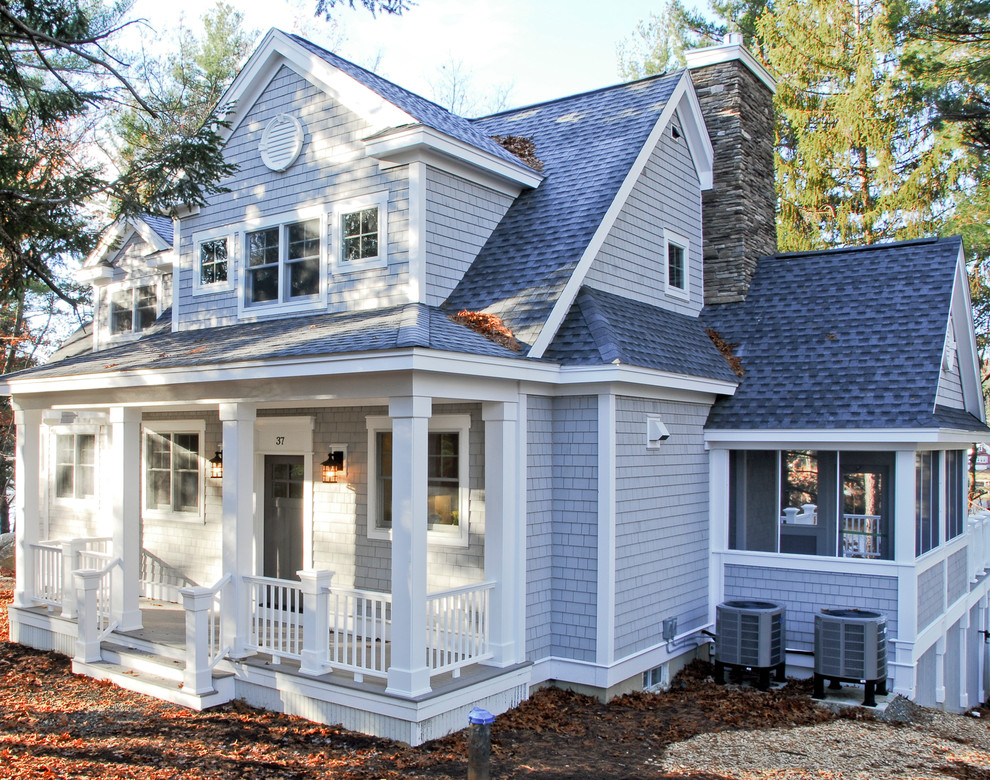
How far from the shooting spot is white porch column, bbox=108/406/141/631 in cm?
1018

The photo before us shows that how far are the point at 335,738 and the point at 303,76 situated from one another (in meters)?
7.72

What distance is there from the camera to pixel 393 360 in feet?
24.1

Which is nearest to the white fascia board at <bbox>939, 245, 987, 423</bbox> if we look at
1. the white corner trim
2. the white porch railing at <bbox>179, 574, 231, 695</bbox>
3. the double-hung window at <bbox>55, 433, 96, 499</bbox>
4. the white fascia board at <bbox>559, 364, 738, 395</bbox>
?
the white fascia board at <bbox>559, 364, 738, 395</bbox>

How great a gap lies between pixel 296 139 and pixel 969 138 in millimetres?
18763

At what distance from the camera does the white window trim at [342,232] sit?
9805mm

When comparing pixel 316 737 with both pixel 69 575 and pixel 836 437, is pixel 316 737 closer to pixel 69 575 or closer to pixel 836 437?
pixel 69 575

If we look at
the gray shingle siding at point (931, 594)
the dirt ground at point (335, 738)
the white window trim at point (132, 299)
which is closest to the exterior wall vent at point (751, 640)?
the dirt ground at point (335, 738)

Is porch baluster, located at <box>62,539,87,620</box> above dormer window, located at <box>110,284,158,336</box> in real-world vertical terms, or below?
below

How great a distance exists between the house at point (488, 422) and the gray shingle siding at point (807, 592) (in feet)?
0.12

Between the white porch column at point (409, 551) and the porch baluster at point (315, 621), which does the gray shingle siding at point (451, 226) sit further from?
the porch baluster at point (315, 621)

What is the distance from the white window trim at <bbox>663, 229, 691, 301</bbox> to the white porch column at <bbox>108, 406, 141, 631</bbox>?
7.15m

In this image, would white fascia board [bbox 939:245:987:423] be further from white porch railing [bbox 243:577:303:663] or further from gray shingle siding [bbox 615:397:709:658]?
white porch railing [bbox 243:577:303:663]

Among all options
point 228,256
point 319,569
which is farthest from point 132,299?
point 319,569

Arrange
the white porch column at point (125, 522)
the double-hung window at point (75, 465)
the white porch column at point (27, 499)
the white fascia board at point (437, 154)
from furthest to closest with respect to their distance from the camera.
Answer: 1. the double-hung window at point (75, 465)
2. the white porch column at point (27, 499)
3. the white porch column at point (125, 522)
4. the white fascia board at point (437, 154)
